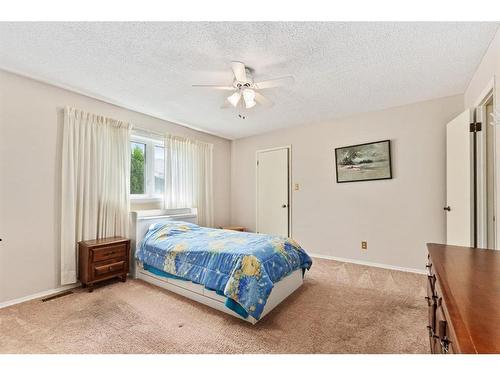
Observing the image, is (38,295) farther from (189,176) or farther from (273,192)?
(273,192)

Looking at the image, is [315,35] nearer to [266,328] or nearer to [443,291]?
[443,291]

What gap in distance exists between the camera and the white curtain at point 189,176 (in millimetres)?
3805

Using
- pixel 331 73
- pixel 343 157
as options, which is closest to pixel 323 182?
pixel 343 157

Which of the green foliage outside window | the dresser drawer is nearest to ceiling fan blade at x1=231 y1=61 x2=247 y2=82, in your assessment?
the green foliage outside window

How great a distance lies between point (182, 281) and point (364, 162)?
120 inches

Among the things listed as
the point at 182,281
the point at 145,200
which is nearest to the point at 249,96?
the point at 182,281

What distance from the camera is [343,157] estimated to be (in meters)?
3.73

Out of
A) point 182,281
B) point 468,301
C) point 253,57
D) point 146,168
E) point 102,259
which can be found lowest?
point 182,281

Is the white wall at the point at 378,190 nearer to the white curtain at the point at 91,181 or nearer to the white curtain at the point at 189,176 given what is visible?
the white curtain at the point at 189,176

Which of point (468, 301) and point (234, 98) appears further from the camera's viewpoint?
point (234, 98)

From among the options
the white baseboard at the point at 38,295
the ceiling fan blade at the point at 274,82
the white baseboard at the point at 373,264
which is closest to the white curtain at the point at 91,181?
the white baseboard at the point at 38,295

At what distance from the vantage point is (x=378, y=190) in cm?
347

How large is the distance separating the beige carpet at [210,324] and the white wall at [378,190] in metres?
0.80
